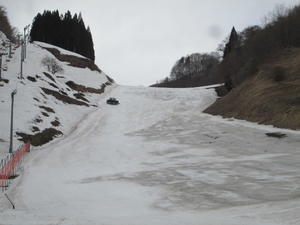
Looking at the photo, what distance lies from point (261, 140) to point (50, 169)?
12.9 meters

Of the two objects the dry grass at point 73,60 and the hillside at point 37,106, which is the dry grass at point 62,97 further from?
the dry grass at point 73,60

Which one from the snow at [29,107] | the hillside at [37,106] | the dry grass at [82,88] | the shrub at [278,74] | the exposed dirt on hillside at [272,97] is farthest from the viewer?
the dry grass at [82,88]

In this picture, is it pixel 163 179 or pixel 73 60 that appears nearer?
pixel 163 179

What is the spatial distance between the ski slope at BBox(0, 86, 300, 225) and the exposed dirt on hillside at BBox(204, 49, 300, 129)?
1366 mm

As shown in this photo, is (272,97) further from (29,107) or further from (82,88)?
(82,88)

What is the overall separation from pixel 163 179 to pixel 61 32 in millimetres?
87445

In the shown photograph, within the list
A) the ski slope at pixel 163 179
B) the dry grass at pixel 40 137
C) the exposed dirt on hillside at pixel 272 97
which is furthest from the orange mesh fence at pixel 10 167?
the exposed dirt on hillside at pixel 272 97

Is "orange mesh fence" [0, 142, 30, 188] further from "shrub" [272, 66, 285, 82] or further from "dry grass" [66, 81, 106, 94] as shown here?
"dry grass" [66, 81, 106, 94]

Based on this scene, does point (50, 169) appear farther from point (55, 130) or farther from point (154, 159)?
point (55, 130)

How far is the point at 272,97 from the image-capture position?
24.9 meters

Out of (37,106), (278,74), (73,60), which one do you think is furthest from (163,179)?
(73,60)

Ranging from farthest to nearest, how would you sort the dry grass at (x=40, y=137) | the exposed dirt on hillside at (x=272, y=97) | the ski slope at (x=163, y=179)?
the dry grass at (x=40, y=137), the exposed dirt on hillside at (x=272, y=97), the ski slope at (x=163, y=179)

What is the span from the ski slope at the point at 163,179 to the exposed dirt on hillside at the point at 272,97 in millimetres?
1366

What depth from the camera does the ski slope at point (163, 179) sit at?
7.87 m
